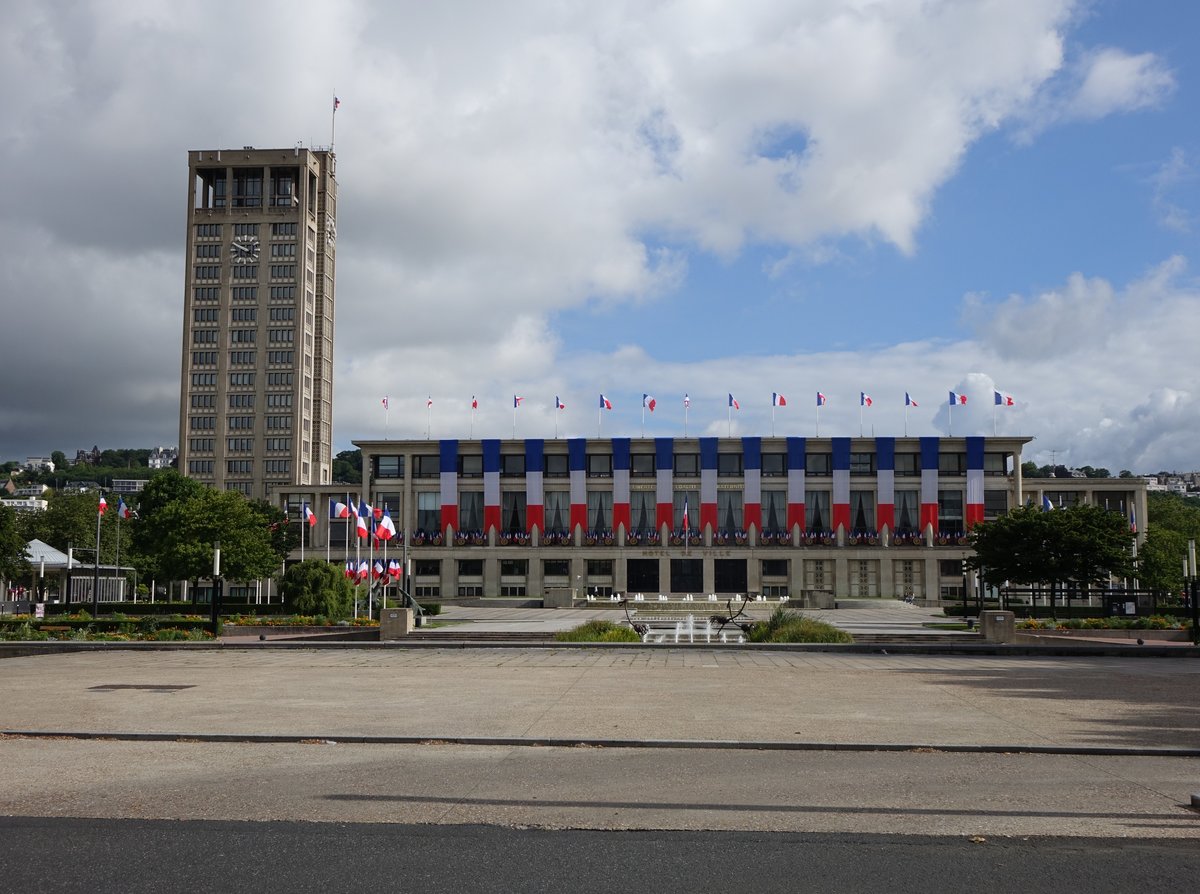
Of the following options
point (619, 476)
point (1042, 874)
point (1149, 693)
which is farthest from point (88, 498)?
point (1042, 874)

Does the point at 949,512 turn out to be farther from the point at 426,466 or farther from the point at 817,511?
the point at 426,466

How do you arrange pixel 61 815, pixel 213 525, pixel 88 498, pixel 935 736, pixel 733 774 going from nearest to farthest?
pixel 61 815
pixel 733 774
pixel 935 736
pixel 213 525
pixel 88 498

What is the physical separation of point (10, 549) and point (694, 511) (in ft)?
195

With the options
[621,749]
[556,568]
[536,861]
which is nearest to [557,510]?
[556,568]

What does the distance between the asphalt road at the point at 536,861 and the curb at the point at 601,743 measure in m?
4.80

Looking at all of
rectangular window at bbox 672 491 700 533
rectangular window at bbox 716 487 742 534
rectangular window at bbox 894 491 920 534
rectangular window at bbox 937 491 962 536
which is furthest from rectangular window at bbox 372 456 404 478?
rectangular window at bbox 937 491 962 536

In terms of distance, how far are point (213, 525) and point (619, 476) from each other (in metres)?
41.6

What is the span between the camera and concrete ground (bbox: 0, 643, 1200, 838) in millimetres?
9977

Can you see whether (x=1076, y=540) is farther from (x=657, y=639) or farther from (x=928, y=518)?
(x=928, y=518)

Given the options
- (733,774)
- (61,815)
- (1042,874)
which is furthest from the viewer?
(733,774)

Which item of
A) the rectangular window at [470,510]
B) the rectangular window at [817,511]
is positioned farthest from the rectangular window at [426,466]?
the rectangular window at [817,511]

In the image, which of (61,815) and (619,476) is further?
(619,476)

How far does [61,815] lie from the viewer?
967 cm

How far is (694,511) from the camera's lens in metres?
104
